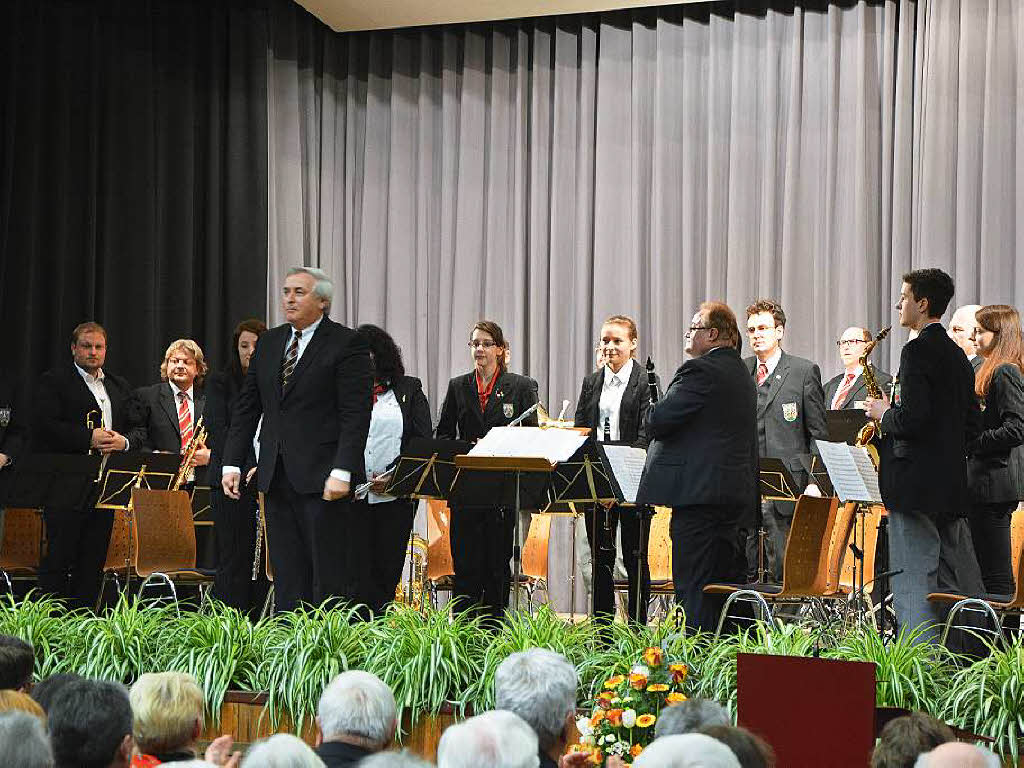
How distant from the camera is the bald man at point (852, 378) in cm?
788

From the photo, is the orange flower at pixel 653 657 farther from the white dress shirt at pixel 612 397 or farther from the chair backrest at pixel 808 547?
the white dress shirt at pixel 612 397

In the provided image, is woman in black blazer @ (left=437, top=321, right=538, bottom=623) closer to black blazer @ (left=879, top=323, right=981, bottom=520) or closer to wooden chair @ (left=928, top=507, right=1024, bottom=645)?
black blazer @ (left=879, top=323, right=981, bottom=520)

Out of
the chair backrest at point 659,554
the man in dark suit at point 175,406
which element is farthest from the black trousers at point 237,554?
the chair backrest at point 659,554

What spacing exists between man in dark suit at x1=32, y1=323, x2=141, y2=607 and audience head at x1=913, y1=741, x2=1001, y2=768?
18.1 ft

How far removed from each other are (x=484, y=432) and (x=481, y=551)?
70 cm

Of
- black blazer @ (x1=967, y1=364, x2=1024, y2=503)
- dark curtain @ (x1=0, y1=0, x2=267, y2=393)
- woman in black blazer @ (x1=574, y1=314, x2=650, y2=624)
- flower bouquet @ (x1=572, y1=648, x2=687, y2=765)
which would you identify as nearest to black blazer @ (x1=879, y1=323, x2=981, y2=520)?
black blazer @ (x1=967, y1=364, x2=1024, y2=503)

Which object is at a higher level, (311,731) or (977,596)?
(977,596)

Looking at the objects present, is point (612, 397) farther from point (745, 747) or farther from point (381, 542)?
point (745, 747)

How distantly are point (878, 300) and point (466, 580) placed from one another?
398cm

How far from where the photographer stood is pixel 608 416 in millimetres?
7137

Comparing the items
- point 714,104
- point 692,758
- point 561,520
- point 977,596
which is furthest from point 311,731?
point 714,104

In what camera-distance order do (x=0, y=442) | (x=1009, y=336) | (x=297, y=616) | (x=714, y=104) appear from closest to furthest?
(x=297, y=616) < (x=1009, y=336) < (x=0, y=442) < (x=714, y=104)

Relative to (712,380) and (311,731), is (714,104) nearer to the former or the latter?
(712,380)

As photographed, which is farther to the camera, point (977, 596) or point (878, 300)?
point (878, 300)
